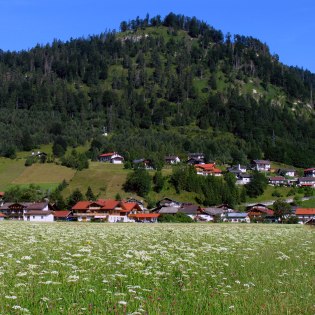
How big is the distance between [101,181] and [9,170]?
1328 inches

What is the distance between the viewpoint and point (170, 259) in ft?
44.4

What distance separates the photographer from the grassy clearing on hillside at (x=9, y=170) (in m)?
133

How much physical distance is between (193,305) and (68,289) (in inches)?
105

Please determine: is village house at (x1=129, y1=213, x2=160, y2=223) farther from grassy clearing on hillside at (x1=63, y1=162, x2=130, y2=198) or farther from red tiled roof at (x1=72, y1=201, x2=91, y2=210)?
grassy clearing on hillside at (x1=63, y1=162, x2=130, y2=198)

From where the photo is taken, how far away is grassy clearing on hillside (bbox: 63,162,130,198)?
126 m

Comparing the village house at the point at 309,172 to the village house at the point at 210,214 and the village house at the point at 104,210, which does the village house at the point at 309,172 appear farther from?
the village house at the point at 104,210

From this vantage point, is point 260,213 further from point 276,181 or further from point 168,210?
point 276,181

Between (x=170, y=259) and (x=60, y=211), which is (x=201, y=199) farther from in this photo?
(x=170, y=259)

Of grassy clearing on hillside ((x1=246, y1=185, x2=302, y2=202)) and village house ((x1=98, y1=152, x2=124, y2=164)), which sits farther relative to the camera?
village house ((x1=98, y1=152, x2=124, y2=164))

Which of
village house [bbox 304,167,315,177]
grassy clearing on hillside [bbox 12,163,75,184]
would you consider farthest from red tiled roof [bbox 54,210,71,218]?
village house [bbox 304,167,315,177]

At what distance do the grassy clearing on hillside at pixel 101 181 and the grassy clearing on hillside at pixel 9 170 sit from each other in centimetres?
1923

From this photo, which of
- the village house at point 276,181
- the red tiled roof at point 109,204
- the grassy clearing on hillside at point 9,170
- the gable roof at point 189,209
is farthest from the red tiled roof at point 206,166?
the grassy clearing on hillside at point 9,170

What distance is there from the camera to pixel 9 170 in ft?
476

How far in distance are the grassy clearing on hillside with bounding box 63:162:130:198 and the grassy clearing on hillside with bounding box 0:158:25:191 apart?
1923 centimetres
